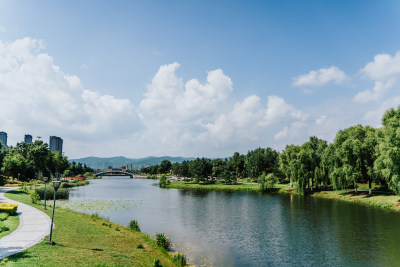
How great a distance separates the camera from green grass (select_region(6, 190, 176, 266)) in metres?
16.1

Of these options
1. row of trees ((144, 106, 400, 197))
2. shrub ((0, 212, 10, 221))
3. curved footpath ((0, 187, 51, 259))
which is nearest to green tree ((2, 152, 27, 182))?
shrub ((0, 212, 10, 221))

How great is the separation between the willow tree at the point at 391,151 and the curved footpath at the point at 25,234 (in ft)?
187

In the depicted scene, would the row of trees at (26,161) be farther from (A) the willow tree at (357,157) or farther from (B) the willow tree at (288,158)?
(A) the willow tree at (357,157)

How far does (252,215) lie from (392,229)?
20.4 meters

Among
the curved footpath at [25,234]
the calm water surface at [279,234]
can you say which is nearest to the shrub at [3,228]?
the curved footpath at [25,234]

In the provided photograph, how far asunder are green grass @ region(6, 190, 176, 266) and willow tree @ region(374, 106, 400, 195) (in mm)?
47686

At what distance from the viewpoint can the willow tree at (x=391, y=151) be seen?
48.0m

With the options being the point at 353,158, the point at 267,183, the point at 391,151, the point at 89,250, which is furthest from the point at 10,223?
the point at 267,183

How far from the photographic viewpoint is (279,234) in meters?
33.3

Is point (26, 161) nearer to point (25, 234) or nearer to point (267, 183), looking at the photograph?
point (25, 234)

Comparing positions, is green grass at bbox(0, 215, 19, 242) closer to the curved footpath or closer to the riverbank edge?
the curved footpath

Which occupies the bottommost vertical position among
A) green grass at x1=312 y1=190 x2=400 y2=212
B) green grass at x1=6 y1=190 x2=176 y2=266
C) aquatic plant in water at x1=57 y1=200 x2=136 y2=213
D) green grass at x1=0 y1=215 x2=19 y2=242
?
aquatic plant in water at x1=57 y1=200 x2=136 y2=213

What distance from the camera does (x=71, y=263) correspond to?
16.0 metres

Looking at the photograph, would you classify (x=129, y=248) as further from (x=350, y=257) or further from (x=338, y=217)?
(x=338, y=217)
